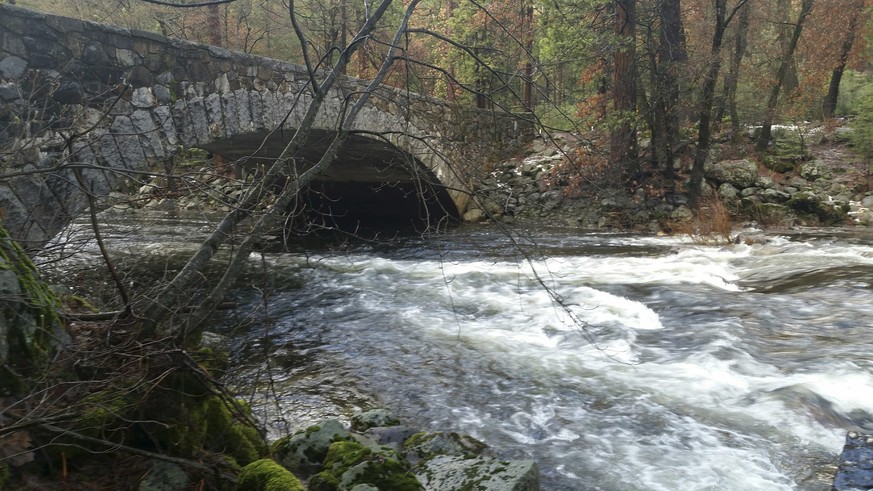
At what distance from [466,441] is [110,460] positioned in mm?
1913

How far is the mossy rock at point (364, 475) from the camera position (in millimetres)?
2980

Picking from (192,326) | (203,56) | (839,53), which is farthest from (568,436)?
(839,53)

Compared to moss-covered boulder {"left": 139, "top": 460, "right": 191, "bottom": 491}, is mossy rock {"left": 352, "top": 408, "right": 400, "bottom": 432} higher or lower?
lower

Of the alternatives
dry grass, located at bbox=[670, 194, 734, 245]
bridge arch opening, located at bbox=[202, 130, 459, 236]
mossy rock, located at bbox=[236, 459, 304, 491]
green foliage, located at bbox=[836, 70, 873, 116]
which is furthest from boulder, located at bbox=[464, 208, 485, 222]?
mossy rock, located at bbox=[236, 459, 304, 491]

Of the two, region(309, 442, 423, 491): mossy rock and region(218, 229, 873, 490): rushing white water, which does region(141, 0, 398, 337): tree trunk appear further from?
region(309, 442, 423, 491): mossy rock

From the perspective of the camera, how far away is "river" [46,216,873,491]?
3701 mm

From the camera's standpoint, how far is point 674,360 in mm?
5199

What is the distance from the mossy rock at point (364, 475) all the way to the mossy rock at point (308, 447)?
0.50 ft

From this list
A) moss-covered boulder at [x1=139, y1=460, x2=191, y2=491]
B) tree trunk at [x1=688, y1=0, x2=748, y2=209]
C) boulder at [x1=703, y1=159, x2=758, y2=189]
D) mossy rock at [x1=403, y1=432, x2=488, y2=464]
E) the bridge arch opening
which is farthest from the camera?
boulder at [x1=703, y1=159, x2=758, y2=189]

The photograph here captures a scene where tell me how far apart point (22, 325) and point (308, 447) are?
1536mm

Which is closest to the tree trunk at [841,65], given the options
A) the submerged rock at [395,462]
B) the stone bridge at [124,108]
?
the stone bridge at [124,108]

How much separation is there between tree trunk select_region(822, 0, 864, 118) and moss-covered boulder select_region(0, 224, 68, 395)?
17424 millimetres

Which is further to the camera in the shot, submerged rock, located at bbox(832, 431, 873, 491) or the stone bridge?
the stone bridge

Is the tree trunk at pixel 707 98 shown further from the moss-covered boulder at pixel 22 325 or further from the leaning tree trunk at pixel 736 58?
the moss-covered boulder at pixel 22 325
